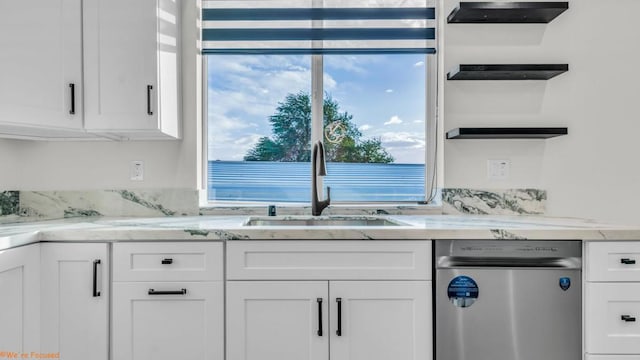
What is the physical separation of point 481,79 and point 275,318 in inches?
62.9

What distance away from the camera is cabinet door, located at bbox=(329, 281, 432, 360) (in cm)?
163

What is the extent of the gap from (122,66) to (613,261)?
2.22m

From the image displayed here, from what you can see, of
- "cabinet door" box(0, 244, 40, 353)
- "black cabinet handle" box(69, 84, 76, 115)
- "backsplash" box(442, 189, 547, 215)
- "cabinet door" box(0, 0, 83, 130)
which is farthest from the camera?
"backsplash" box(442, 189, 547, 215)

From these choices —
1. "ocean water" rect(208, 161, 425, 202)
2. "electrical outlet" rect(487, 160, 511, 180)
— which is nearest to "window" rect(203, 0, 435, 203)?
"ocean water" rect(208, 161, 425, 202)

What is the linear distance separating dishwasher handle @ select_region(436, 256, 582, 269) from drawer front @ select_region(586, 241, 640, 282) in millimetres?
52

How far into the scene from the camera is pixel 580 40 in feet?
7.25

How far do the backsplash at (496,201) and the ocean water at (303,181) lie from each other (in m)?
0.22

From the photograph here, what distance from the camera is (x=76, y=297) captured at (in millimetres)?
1636

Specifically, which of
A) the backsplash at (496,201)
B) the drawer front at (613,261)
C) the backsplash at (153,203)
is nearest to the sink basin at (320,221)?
the backsplash at (153,203)

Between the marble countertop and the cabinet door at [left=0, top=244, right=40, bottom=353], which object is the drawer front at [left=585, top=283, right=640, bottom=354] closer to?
the marble countertop

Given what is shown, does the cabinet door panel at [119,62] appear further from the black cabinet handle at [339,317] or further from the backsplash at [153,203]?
the black cabinet handle at [339,317]

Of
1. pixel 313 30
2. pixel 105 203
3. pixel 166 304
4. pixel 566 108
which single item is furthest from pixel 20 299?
pixel 566 108

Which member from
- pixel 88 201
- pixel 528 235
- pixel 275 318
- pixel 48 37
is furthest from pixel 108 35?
pixel 528 235

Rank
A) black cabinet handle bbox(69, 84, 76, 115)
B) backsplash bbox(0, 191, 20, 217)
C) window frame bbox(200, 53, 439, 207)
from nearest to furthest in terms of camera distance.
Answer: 1. black cabinet handle bbox(69, 84, 76, 115)
2. backsplash bbox(0, 191, 20, 217)
3. window frame bbox(200, 53, 439, 207)
